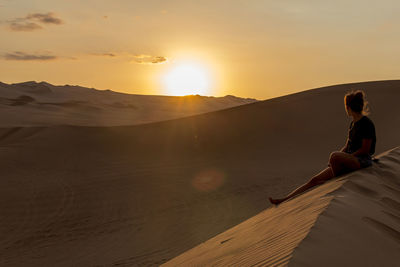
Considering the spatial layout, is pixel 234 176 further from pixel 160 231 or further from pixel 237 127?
pixel 237 127

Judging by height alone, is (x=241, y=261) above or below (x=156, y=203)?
above

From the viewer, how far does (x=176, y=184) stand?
9.38 metres

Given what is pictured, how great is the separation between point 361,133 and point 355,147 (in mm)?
240

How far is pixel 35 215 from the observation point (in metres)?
7.32

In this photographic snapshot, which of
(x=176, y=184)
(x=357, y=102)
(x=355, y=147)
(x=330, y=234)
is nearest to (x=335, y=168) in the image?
(x=355, y=147)

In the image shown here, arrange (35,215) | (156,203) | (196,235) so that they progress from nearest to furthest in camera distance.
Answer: (196,235)
(35,215)
(156,203)

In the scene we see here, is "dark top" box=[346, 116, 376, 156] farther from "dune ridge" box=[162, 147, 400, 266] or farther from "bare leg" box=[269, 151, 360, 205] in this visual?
"dune ridge" box=[162, 147, 400, 266]

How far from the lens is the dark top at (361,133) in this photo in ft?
14.9

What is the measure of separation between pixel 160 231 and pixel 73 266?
5.26ft

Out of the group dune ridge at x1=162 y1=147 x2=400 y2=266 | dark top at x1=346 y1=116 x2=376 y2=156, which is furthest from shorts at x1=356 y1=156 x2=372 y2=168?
dune ridge at x1=162 y1=147 x2=400 y2=266

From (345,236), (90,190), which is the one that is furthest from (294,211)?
(90,190)

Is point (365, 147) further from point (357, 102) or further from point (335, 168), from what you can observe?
point (357, 102)

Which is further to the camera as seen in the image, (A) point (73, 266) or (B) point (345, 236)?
(A) point (73, 266)

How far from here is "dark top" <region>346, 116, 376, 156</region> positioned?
455cm
